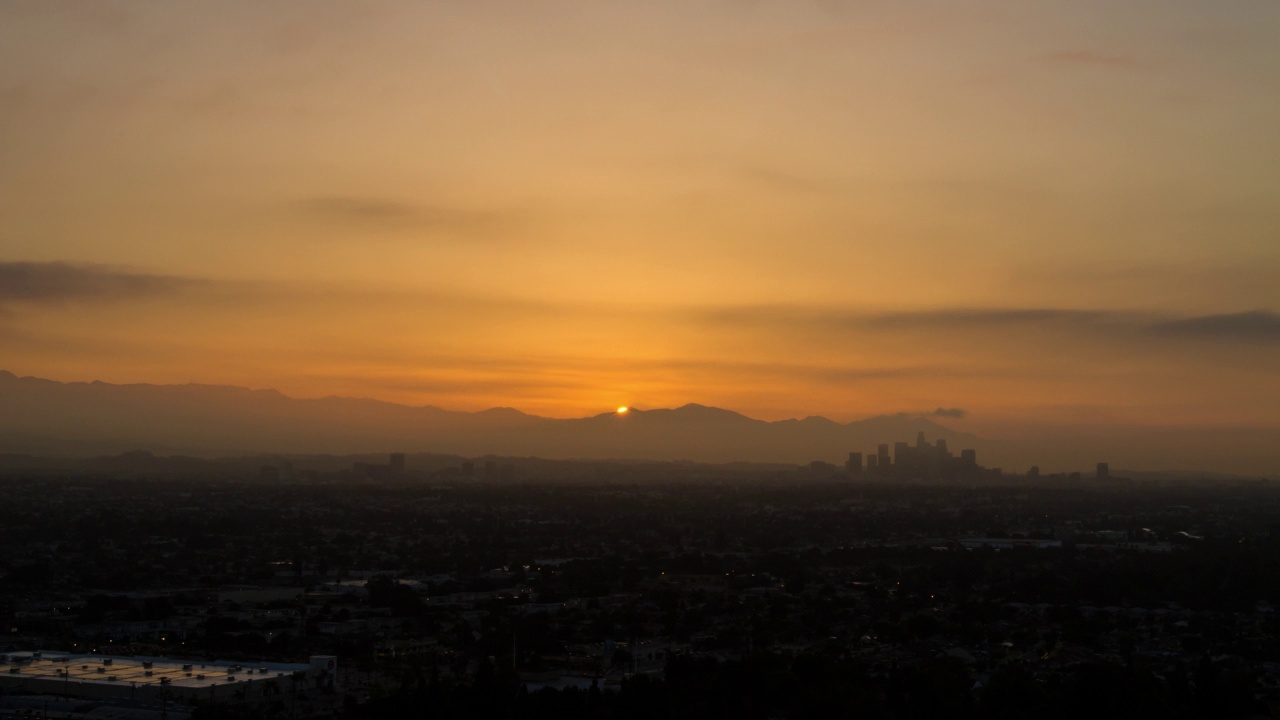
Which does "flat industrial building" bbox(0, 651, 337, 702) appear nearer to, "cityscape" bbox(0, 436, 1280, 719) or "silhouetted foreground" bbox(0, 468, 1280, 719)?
"cityscape" bbox(0, 436, 1280, 719)

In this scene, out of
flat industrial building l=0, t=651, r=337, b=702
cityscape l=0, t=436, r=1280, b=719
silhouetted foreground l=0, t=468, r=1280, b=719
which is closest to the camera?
silhouetted foreground l=0, t=468, r=1280, b=719

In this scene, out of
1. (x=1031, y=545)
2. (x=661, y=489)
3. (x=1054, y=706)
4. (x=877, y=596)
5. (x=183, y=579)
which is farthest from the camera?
(x=661, y=489)

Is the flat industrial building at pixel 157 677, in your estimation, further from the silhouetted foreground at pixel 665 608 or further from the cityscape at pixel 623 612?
the silhouetted foreground at pixel 665 608

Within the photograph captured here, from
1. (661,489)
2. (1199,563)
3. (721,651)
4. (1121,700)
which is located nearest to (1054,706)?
(1121,700)

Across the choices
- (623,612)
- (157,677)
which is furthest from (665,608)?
(157,677)

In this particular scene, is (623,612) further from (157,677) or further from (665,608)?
(157,677)

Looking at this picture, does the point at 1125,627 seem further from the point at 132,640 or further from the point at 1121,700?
the point at 132,640

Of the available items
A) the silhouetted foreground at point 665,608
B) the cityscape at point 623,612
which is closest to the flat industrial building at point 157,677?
the cityscape at point 623,612

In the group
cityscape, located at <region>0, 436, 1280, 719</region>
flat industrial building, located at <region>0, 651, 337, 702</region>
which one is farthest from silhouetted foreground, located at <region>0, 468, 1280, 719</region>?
flat industrial building, located at <region>0, 651, 337, 702</region>
